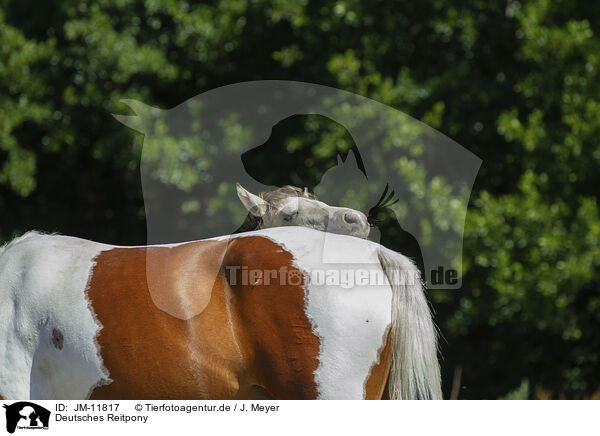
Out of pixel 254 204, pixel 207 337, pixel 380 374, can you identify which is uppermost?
pixel 254 204

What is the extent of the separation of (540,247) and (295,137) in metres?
2.22

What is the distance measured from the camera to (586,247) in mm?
4535

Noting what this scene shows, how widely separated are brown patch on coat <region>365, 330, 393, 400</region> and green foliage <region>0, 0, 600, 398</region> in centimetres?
297

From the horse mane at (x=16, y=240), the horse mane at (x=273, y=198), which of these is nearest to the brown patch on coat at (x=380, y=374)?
the horse mane at (x=273, y=198)

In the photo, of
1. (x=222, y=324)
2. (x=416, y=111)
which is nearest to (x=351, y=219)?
(x=222, y=324)

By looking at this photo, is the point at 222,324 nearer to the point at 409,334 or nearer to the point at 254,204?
the point at 254,204

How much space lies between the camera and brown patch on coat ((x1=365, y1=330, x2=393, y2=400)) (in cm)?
183

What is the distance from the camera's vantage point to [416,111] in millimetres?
5324

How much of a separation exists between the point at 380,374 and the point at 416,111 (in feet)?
12.5

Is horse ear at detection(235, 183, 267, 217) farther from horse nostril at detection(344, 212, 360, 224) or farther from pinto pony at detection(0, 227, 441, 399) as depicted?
horse nostril at detection(344, 212, 360, 224)

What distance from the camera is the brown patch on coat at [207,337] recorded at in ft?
5.91

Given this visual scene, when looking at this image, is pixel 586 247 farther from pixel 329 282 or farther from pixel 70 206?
pixel 70 206
